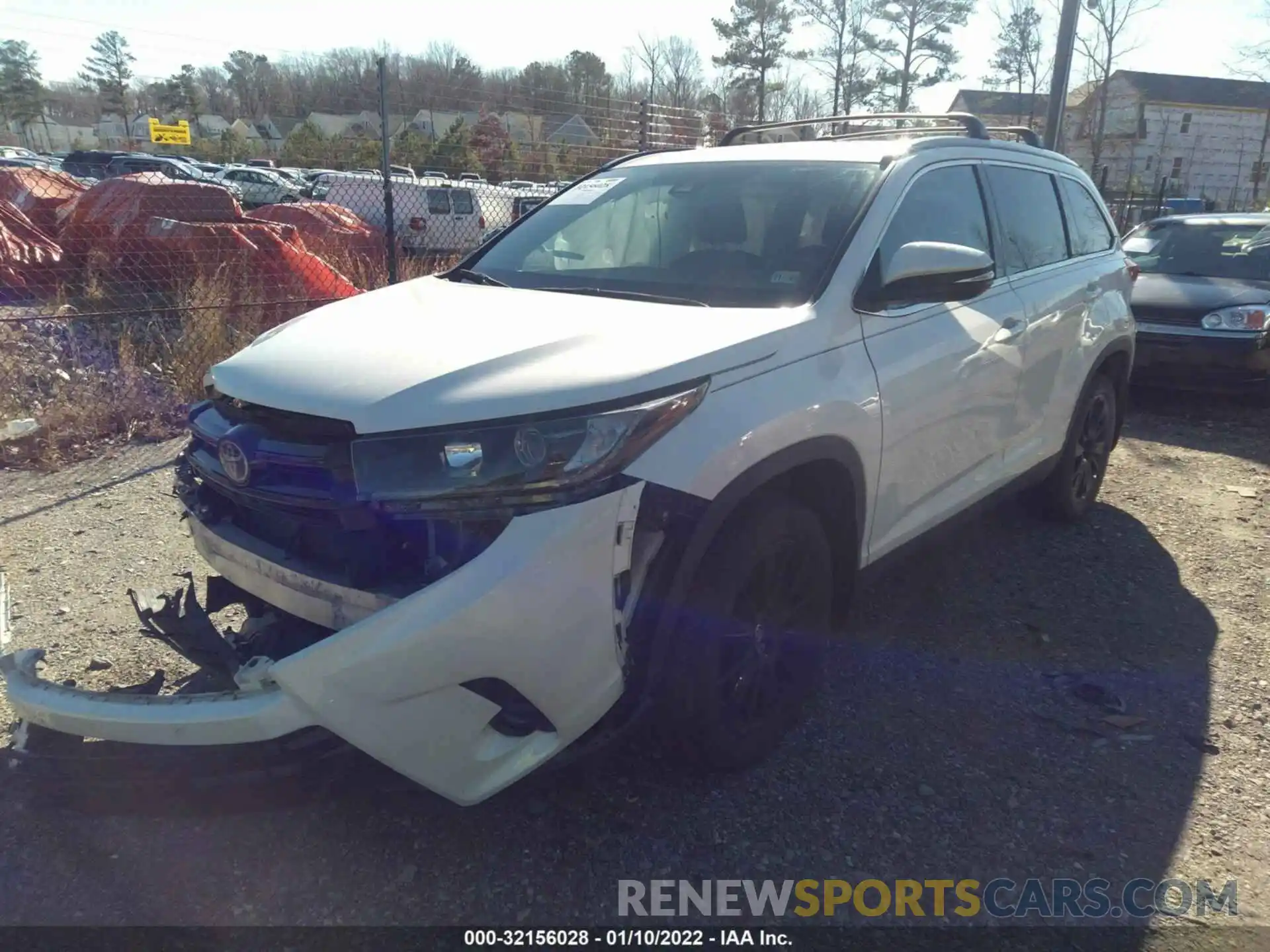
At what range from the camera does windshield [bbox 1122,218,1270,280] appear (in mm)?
8273

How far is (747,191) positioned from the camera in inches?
130

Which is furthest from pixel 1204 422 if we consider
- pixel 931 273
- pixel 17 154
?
pixel 17 154

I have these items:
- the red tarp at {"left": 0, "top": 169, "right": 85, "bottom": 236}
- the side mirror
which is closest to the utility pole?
the side mirror

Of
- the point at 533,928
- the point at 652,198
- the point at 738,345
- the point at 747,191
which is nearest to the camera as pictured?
the point at 533,928

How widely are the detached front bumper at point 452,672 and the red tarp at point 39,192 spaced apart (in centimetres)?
1232

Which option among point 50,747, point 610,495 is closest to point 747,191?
point 610,495

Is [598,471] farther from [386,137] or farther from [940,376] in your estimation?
[386,137]

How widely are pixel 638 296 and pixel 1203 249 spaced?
7.95 m

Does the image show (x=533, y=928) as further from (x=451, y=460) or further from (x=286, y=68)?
(x=286, y=68)

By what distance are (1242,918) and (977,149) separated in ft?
9.36

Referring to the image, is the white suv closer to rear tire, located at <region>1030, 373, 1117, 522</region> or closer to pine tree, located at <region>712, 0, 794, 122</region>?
rear tire, located at <region>1030, 373, 1117, 522</region>

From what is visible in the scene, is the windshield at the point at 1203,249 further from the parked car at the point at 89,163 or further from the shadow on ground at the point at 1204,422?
the parked car at the point at 89,163

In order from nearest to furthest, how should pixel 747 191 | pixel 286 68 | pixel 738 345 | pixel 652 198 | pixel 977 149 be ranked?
pixel 738 345, pixel 747 191, pixel 652 198, pixel 977 149, pixel 286 68

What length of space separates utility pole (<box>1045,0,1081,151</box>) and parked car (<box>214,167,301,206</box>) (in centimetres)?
1890
